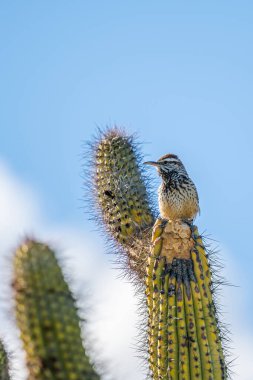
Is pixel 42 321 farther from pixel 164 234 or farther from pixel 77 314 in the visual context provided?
pixel 164 234

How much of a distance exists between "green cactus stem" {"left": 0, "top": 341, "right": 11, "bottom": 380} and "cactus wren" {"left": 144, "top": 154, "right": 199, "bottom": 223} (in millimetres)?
4425

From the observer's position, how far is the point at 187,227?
6898mm

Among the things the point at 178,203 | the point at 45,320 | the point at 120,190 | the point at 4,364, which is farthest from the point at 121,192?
the point at 45,320

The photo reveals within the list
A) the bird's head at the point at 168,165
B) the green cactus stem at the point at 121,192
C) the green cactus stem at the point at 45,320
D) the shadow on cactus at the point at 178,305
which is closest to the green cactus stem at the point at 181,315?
the shadow on cactus at the point at 178,305

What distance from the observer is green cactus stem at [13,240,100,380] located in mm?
3485

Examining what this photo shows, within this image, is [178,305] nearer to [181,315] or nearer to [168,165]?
[181,315]

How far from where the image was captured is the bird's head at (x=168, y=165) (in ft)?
31.3

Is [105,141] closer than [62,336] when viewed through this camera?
No

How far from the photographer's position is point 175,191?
30.6ft

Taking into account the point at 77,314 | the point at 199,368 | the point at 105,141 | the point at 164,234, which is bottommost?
the point at 77,314

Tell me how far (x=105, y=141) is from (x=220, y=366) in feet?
11.4

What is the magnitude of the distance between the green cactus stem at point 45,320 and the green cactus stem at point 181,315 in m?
2.53

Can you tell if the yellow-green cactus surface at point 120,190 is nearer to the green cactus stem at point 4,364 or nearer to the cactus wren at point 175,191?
the cactus wren at point 175,191

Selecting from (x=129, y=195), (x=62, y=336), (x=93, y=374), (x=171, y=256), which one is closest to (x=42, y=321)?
(x=62, y=336)
